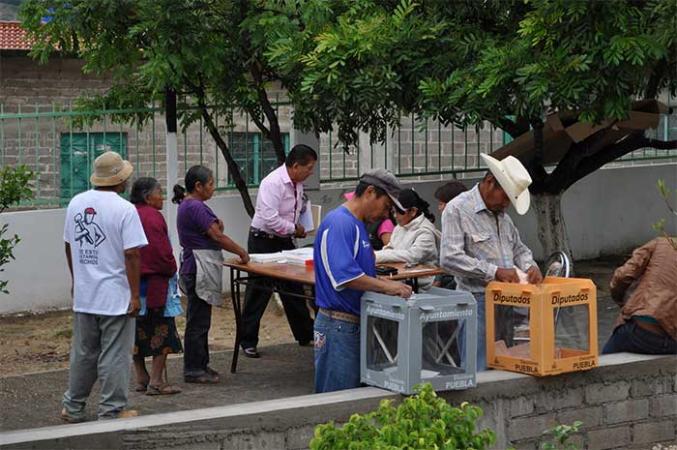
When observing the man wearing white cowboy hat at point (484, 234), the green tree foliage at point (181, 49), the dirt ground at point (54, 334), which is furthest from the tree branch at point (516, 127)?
the man wearing white cowboy hat at point (484, 234)

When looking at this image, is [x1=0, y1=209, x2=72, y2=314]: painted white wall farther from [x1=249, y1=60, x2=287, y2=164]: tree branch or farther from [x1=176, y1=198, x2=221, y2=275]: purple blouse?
[x1=176, y1=198, x2=221, y2=275]: purple blouse

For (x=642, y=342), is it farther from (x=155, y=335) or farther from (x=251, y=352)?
(x=251, y=352)

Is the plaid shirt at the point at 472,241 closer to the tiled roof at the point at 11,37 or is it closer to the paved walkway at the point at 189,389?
the paved walkway at the point at 189,389

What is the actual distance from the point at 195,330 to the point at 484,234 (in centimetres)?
239

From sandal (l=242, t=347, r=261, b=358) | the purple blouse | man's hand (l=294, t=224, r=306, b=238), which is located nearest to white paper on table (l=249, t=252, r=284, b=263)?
the purple blouse

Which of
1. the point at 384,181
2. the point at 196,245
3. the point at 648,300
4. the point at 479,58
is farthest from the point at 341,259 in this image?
the point at 479,58

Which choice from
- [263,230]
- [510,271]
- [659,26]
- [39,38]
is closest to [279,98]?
[39,38]

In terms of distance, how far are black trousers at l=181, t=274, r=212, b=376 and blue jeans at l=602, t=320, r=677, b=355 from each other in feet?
9.45

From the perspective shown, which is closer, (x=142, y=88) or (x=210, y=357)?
(x=210, y=357)

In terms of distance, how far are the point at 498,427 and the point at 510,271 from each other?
0.95 m

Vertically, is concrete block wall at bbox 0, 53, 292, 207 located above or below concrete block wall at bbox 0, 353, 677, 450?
above

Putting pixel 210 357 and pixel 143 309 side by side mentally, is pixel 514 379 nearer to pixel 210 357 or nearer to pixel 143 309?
pixel 143 309

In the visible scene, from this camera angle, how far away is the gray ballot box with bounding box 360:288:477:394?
6852mm

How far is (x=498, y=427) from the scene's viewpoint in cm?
731
